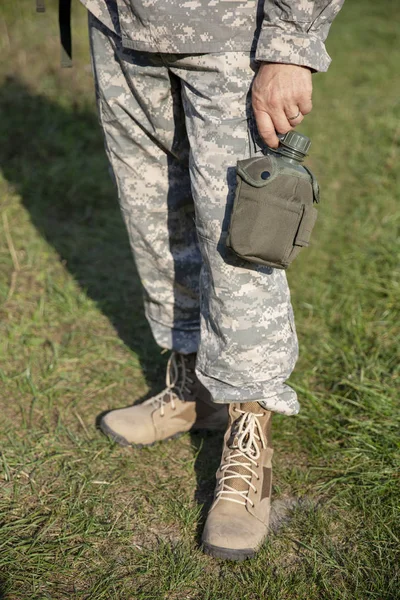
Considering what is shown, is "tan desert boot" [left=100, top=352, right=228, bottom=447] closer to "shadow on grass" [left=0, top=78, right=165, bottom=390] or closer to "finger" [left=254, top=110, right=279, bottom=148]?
"shadow on grass" [left=0, top=78, right=165, bottom=390]

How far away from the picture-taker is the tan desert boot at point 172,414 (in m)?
2.05

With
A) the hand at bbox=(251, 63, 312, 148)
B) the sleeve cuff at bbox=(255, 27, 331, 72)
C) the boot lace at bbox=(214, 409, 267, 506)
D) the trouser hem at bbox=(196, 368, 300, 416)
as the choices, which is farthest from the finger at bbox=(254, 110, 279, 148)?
the boot lace at bbox=(214, 409, 267, 506)

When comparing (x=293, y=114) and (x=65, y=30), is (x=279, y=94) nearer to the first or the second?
(x=293, y=114)

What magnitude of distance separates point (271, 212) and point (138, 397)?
106 cm

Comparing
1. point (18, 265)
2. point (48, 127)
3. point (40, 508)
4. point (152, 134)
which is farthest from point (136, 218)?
point (48, 127)

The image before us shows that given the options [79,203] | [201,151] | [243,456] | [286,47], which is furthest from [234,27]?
[79,203]

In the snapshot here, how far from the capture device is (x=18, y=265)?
2.94 metres

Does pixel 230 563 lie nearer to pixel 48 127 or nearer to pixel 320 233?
pixel 320 233

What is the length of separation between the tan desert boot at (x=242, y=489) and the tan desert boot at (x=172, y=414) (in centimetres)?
31

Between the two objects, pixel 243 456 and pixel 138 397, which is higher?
pixel 243 456

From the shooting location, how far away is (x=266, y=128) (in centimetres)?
144

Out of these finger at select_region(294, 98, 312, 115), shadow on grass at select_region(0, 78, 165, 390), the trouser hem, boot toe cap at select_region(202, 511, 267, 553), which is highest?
finger at select_region(294, 98, 312, 115)

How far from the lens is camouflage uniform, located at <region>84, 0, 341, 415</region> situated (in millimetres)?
1428

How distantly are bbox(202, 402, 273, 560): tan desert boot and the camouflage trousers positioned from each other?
11 centimetres
